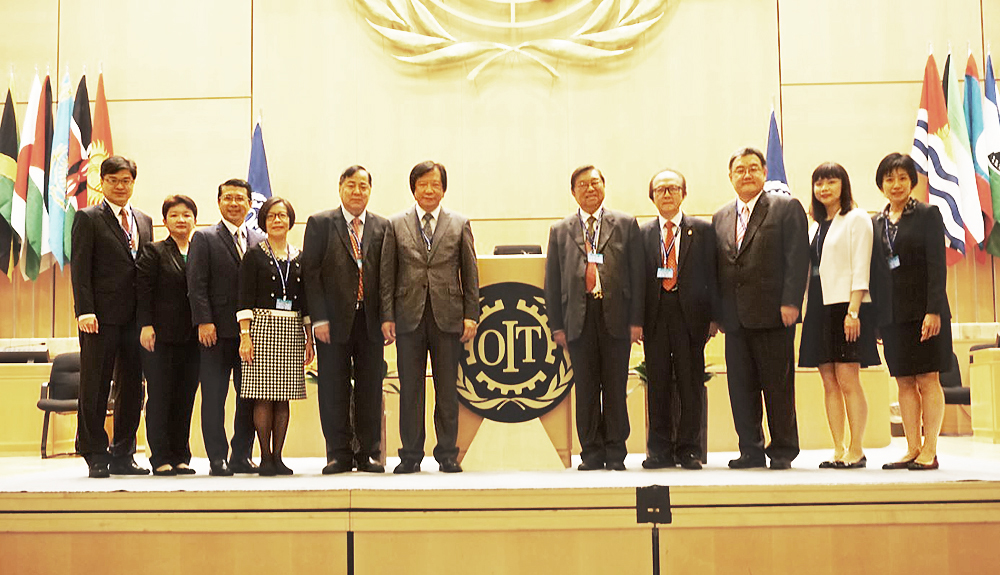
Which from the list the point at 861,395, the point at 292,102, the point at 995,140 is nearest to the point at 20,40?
the point at 292,102

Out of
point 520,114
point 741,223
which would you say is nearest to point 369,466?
point 741,223

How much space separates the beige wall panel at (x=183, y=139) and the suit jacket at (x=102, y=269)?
3.91m

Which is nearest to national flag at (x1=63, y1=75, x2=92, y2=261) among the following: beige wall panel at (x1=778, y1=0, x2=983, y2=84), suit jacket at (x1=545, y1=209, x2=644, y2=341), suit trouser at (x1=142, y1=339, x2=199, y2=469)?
suit trouser at (x1=142, y1=339, x2=199, y2=469)

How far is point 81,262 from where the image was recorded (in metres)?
4.19

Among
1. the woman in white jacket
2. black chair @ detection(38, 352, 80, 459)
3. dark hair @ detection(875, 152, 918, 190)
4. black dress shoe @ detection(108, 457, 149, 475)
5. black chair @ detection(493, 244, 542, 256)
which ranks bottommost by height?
black dress shoe @ detection(108, 457, 149, 475)

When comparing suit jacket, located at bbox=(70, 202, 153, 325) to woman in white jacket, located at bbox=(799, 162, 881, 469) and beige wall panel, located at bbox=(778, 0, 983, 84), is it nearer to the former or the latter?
woman in white jacket, located at bbox=(799, 162, 881, 469)

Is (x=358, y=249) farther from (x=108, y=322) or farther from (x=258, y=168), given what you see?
(x=258, y=168)

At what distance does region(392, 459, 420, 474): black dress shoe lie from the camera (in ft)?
13.4

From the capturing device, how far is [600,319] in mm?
4180

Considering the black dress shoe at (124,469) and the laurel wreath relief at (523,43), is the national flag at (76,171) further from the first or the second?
the black dress shoe at (124,469)

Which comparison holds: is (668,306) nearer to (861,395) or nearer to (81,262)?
(861,395)

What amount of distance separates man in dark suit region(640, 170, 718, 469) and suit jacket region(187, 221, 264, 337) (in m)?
1.78

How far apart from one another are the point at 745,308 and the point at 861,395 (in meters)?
0.62

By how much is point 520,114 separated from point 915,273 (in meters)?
4.48
